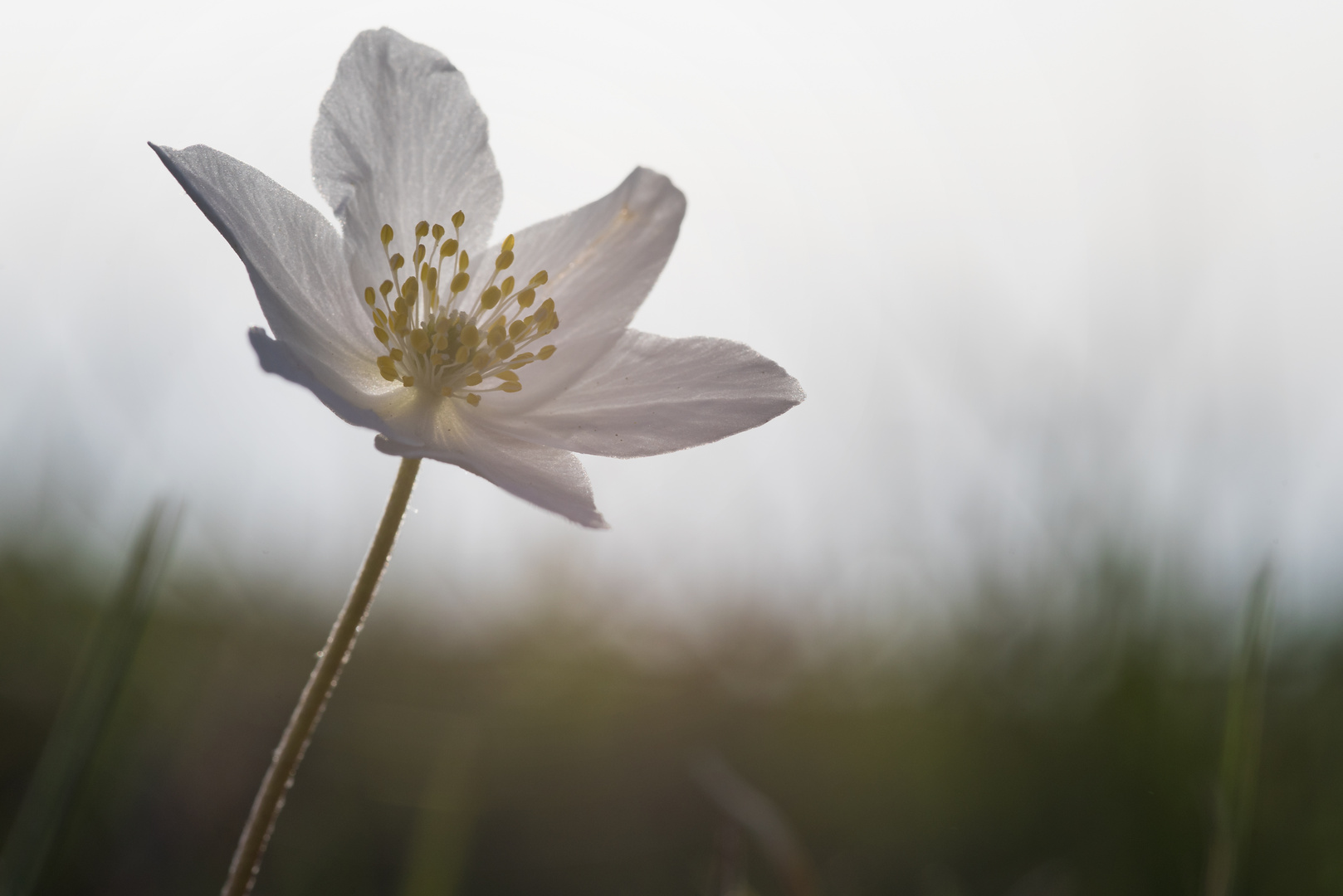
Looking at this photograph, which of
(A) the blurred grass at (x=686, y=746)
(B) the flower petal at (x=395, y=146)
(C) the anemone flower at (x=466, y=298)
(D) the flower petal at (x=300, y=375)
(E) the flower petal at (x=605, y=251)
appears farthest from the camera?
(A) the blurred grass at (x=686, y=746)

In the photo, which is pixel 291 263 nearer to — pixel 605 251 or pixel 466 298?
pixel 466 298

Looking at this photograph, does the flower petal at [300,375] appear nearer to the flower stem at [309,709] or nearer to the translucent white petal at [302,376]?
the translucent white petal at [302,376]

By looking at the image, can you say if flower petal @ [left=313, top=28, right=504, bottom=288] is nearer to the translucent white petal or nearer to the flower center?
the flower center

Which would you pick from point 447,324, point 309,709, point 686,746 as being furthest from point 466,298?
point 686,746

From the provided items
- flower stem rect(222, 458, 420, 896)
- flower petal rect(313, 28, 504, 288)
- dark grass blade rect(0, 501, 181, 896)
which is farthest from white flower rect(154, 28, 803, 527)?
dark grass blade rect(0, 501, 181, 896)

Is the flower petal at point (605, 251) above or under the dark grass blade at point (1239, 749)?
above

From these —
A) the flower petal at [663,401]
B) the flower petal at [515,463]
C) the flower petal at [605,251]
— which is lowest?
the flower petal at [515,463]

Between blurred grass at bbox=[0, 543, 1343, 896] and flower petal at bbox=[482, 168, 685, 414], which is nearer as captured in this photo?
flower petal at bbox=[482, 168, 685, 414]

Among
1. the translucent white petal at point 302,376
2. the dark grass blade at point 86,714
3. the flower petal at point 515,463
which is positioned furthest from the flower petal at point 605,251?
the dark grass blade at point 86,714
